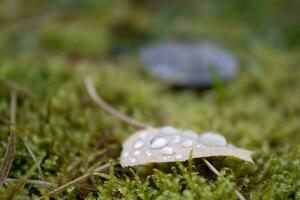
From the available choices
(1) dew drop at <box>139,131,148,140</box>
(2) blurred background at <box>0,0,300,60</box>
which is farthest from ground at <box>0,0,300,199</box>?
(1) dew drop at <box>139,131,148,140</box>

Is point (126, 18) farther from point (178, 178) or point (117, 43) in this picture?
point (178, 178)

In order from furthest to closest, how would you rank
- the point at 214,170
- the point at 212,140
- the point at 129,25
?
the point at 129,25 < the point at 212,140 < the point at 214,170

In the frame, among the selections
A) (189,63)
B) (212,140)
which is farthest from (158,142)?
(189,63)

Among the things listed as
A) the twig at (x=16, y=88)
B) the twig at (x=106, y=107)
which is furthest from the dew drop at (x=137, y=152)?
the twig at (x=16, y=88)

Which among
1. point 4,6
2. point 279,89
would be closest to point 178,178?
point 279,89

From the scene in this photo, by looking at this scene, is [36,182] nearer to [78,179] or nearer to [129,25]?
[78,179]
